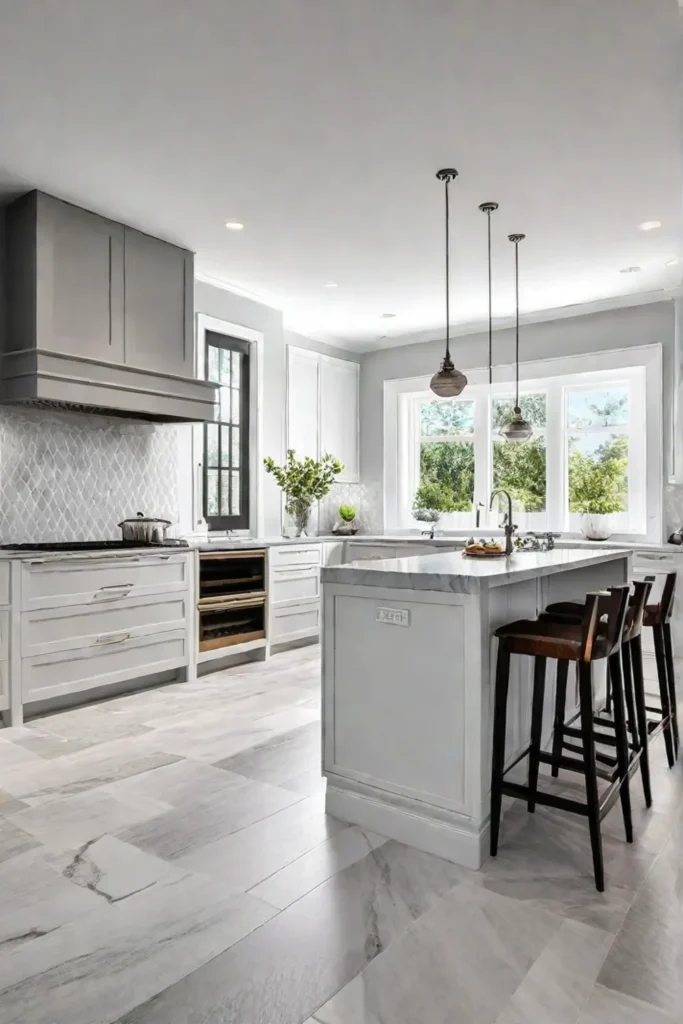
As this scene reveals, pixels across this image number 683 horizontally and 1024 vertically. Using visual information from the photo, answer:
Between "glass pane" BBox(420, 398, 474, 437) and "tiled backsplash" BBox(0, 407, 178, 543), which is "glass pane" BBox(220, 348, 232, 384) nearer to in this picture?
"tiled backsplash" BBox(0, 407, 178, 543)

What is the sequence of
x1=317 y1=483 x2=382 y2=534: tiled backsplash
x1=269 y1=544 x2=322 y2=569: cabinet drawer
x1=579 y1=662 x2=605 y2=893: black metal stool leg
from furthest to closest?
x1=317 y1=483 x2=382 y2=534: tiled backsplash, x1=269 y1=544 x2=322 y2=569: cabinet drawer, x1=579 y1=662 x2=605 y2=893: black metal stool leg

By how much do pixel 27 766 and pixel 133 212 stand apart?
125 inches

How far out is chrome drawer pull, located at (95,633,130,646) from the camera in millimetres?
4111

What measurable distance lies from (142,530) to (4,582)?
1104mm

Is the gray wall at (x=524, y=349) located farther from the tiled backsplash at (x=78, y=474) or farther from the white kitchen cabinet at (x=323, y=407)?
the tiled backsplash at (x=78, y=474)

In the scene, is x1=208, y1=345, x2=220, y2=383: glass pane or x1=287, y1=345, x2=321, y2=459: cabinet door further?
A: x1=287, y1=345, x2=321, y2=459: cabinet door

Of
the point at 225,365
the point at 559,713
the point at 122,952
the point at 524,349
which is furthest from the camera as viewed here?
the point at 524,349

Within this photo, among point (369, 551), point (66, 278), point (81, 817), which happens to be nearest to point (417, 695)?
point (81, 817)

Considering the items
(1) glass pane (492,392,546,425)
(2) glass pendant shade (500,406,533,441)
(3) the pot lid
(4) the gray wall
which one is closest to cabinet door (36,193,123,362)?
(3) the pot lid

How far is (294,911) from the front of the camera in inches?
78.6

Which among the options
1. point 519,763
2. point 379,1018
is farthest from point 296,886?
point 519,763

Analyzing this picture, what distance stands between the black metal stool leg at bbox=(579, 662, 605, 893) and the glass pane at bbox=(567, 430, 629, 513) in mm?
4315

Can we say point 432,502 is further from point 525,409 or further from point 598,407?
point 598,407

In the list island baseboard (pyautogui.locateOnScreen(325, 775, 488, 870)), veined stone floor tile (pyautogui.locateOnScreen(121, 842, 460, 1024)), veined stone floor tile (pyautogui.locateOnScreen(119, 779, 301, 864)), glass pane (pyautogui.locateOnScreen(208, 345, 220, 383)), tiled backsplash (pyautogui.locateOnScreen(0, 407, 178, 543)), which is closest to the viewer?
veined stone floor tile (pyautogui.locateOnScreen(121, 842, 460, 1024))
